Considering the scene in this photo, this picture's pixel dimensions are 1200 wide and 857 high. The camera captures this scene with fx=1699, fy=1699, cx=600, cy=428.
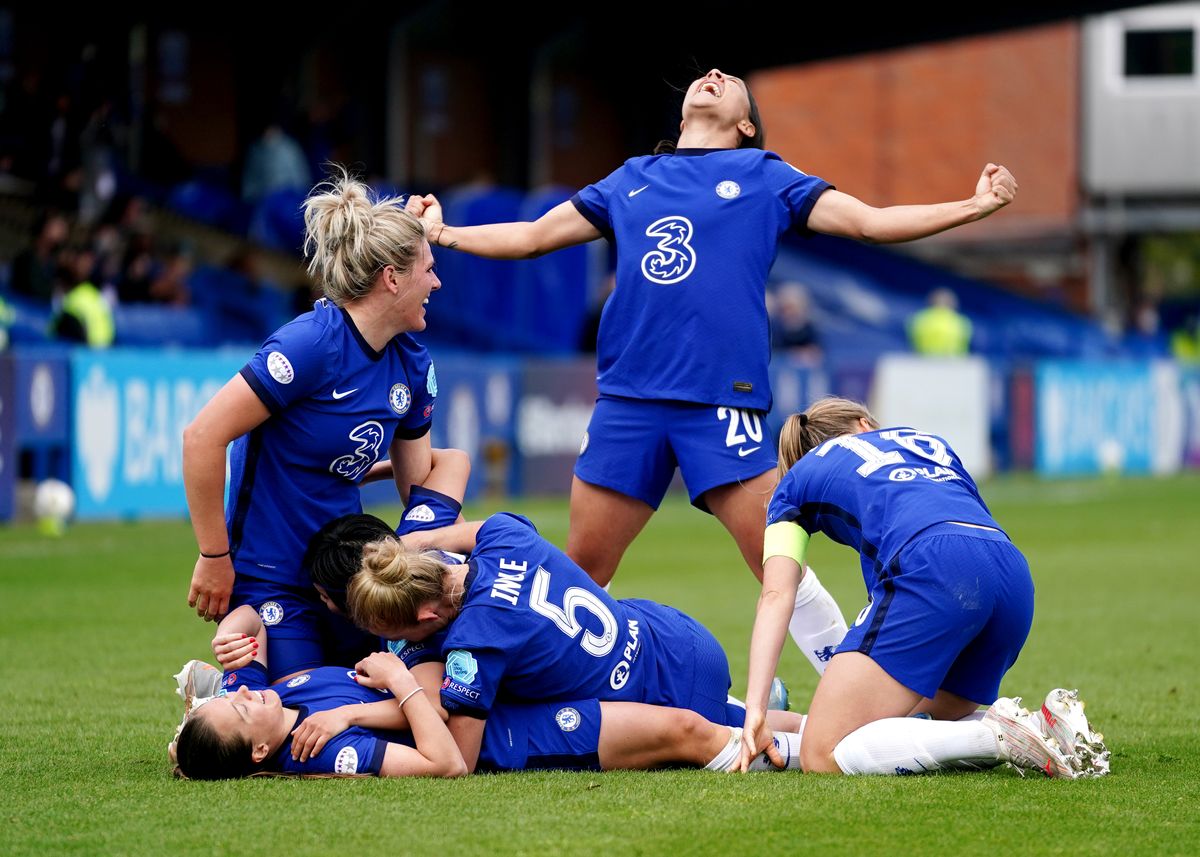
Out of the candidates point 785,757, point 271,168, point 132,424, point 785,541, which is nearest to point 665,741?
point 785,757

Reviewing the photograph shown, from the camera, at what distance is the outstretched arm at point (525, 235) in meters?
5.75

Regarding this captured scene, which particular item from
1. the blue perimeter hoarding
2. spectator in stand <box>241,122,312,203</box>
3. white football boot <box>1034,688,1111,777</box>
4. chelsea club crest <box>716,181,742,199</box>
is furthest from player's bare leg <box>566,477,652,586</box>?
spectator in stand <box>241,122,312,203</box>

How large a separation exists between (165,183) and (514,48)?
24.5 ft

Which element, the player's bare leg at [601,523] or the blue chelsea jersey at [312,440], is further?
the player's bare leg at [601,523]

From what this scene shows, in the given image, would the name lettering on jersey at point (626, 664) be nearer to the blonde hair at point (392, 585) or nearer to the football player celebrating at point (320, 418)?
the blonde hair at point (392, 585)

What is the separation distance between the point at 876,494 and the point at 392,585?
4.61 feet

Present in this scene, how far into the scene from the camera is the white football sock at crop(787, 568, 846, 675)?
5.60 meters

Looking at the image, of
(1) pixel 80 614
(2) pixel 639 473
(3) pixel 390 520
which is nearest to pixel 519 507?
(3) pixel 390 520

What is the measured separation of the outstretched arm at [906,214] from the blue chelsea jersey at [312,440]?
141 centimetres

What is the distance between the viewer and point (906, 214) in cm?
525

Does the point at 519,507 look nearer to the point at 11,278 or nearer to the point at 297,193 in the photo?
the point at 11,278

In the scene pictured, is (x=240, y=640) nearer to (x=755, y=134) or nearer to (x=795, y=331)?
(x=755, y=134)

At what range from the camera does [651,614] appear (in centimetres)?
515

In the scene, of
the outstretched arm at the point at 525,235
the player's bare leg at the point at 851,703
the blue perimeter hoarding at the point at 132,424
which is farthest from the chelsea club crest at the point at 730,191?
the blue perimeter hoarding at the point at 132,424
